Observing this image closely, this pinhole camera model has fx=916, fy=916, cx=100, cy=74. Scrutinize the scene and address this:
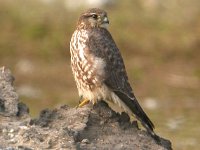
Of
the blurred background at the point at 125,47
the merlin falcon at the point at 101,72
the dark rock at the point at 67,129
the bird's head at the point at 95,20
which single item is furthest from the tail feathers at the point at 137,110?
the blurred background at the point at 125,47

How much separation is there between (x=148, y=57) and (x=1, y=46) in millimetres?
2669

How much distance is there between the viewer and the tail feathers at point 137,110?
26.7 feet

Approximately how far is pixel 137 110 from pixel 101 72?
19.5 inches

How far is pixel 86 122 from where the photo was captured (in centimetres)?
775

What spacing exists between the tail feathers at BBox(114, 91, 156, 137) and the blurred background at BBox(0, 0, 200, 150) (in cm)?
545

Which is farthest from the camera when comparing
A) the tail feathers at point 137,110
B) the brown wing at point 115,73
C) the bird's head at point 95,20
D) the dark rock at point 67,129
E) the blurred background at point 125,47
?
the blurred background at point 125,47

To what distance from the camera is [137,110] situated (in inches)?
326

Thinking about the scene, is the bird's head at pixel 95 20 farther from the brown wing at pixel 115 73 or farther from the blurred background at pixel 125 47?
the blurred background at pixel 125 47

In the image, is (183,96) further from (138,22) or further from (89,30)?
(89,30)

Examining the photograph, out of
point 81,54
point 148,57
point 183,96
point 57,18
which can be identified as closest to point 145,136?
point 81,54

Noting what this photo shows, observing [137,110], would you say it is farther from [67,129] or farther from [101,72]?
[67,129]

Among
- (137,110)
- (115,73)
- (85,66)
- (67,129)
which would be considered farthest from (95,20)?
(67,129)

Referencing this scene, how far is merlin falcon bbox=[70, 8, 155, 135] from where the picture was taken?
330 inches

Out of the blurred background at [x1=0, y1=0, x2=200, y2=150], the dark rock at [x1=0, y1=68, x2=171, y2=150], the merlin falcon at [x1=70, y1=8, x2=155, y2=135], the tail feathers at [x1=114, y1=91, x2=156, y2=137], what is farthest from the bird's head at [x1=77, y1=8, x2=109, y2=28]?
the blurred background at [x1=0, y1=0, x2=200, y2=150]
